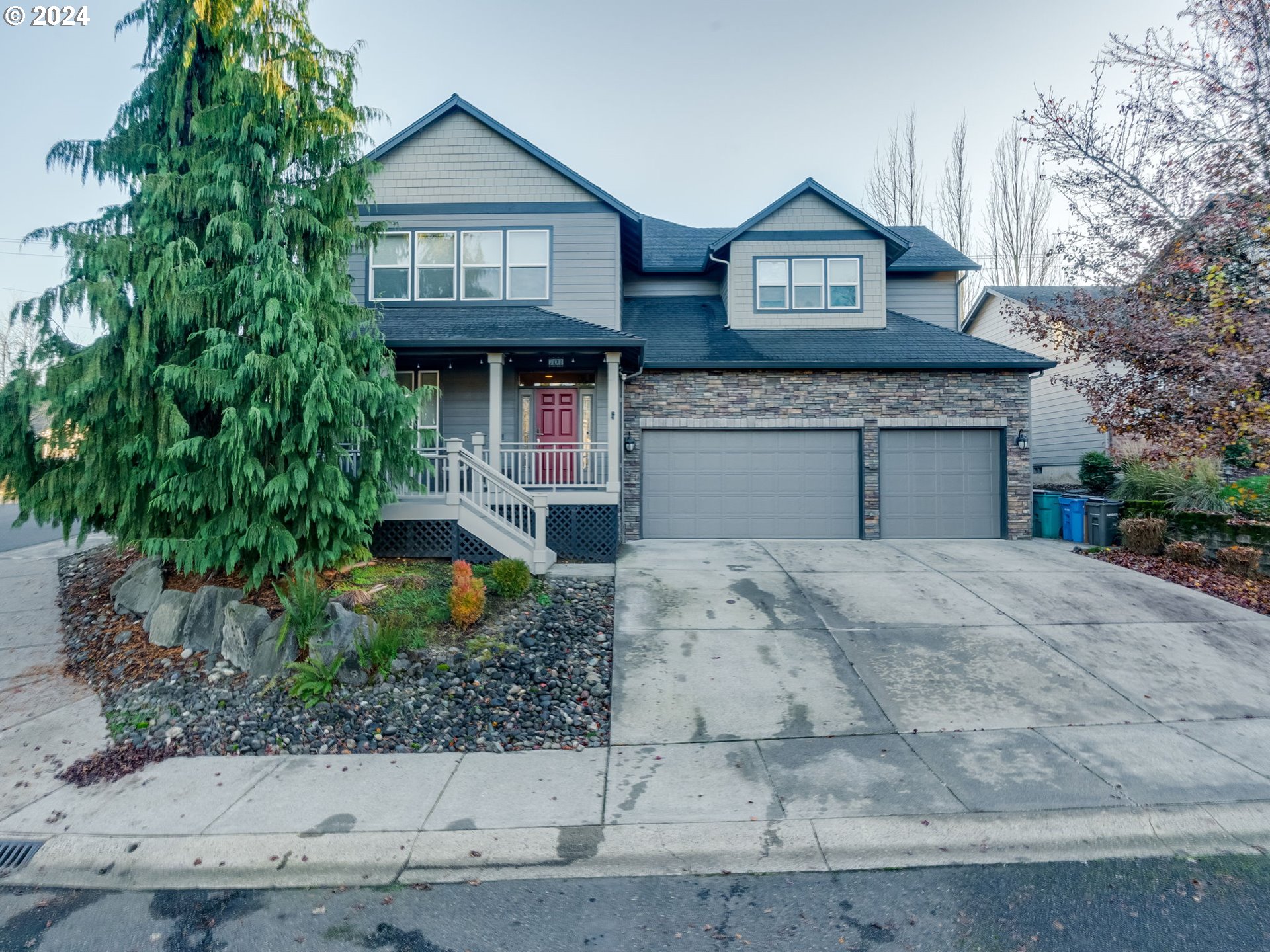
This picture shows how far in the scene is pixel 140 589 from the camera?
283 inches

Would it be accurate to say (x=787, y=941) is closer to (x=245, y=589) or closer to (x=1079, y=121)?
(x=245, y=589)

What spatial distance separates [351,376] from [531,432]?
5.40m

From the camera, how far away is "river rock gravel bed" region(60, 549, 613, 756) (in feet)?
16.2

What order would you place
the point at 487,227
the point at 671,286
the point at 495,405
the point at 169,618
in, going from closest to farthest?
the point at 169,618
the point at 495,405
the point at 487,227
the point at 671,286

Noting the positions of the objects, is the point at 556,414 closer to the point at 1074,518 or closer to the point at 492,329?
the point at 492,329

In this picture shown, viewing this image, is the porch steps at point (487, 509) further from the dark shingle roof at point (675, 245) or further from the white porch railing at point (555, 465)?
the dark shingle roof at point (675, 245)

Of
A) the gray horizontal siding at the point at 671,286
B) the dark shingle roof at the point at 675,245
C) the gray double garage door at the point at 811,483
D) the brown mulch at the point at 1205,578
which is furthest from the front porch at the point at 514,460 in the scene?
the brown mulch at the point at 1205,578

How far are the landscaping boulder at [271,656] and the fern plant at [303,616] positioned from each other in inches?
1.7

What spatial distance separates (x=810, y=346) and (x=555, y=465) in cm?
549

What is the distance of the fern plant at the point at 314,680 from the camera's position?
5.38m

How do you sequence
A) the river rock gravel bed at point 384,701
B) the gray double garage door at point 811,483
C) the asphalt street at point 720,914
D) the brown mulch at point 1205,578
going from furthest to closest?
the gray double garage door at point 811,483 → the brown mulch at point 1205,578 → the river rock gravel bed at point 384,701 → the asphalt street at point 720,914

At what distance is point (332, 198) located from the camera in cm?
725

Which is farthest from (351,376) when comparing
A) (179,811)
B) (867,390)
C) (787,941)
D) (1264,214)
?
(1264,214)

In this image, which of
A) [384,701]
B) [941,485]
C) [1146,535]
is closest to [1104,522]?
[1146,535]
